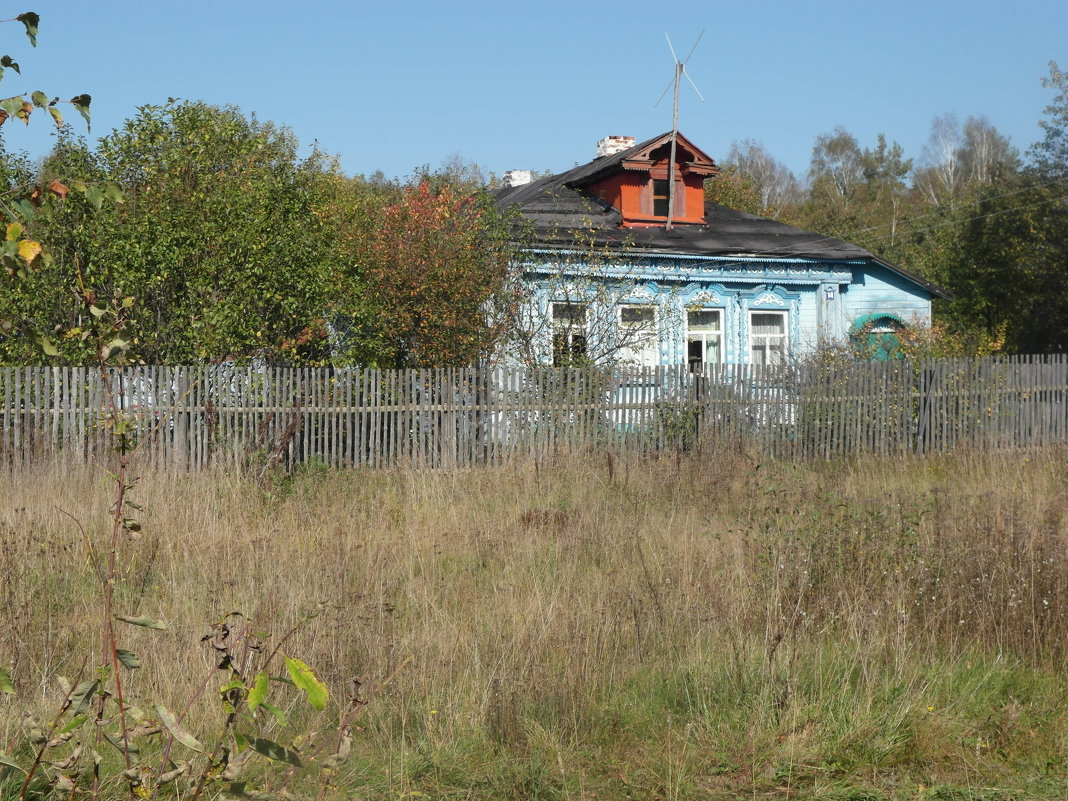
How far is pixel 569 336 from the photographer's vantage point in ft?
52.5

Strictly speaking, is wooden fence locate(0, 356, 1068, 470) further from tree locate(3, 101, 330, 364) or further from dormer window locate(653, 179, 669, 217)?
dormer window locate(653, 179, 669, 217)

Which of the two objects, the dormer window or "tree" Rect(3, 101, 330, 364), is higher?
the dormer window

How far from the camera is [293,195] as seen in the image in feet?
46.3

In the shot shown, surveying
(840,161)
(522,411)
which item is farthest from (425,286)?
(840,161)

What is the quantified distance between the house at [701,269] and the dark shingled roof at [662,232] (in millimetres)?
30

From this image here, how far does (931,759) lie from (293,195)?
1182 cm

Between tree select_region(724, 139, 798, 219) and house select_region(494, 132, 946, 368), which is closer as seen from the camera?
house select_region(494, 132, 946, 368)

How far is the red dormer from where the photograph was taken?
2114 cm

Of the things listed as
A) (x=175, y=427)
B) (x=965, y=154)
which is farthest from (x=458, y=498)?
(x=965, y=154)

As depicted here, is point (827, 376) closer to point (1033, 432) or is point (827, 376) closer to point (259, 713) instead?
point (1033, 432)

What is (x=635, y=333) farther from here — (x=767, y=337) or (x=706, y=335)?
(x=767, y=337)

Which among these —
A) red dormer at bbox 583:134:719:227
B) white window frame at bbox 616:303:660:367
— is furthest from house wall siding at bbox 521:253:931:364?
red dormer at bbox 583:134:719:227

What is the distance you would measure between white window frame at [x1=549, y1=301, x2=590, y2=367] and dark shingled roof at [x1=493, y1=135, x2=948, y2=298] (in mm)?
1394

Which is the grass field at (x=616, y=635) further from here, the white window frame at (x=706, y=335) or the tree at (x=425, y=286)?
the white window frame at (x=706, y=335)
